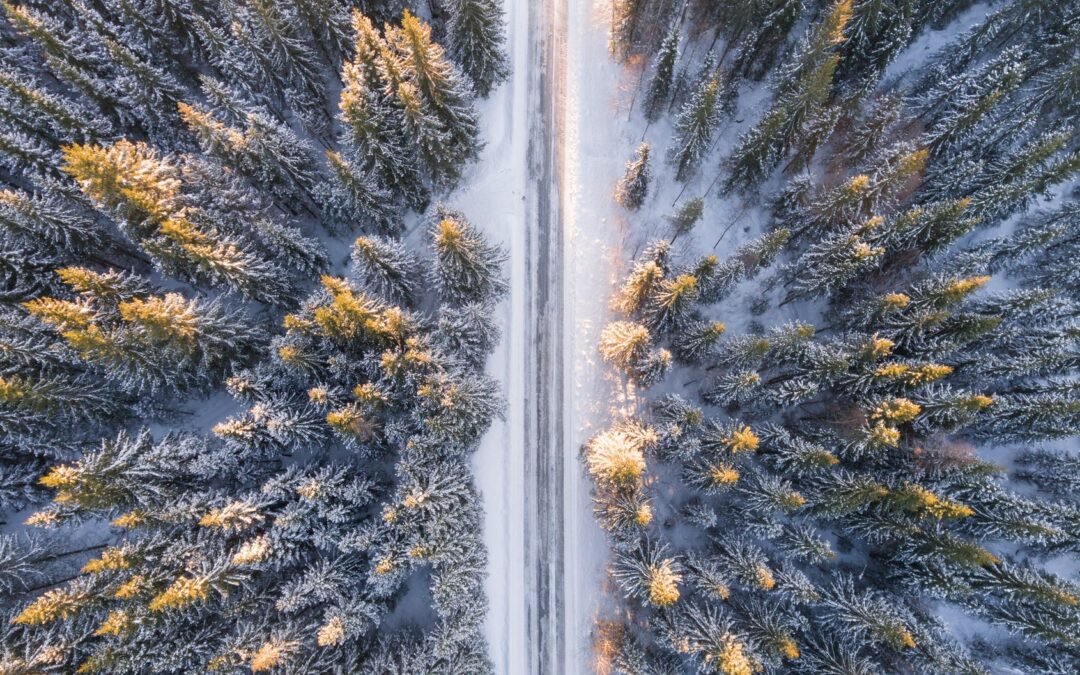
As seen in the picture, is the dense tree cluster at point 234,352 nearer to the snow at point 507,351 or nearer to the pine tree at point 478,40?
the pine tree at point 478,40

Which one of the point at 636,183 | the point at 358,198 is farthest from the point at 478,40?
the point at 636,183

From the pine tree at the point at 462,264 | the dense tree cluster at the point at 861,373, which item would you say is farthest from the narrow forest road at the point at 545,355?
the pine tree at the point at 462,264

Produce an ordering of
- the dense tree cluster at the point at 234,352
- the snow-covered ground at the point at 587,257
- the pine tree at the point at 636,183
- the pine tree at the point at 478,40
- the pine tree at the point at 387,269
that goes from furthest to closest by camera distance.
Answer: the snow-covered ground at the point at 587,257 < the pine tree at the point at 636,183 < the pine tree at the point at 478,40 < the pine tree at the point at 387,269 < the dense tree cluster at the point at 234,352

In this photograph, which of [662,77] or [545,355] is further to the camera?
[545,355]

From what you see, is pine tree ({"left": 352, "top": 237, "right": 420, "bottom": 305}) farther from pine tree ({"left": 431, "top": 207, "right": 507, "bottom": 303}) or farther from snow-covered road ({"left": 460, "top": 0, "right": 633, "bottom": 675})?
snow-covered road ({"left": 460, "top": 0, "right": 633, "bottom": 675})

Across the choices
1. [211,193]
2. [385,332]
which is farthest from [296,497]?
[211,193]

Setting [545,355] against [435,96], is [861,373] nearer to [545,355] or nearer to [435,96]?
[545,355]

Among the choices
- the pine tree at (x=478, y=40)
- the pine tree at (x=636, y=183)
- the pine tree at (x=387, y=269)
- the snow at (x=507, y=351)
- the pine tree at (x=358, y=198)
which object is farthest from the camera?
the pine tree at (x=636, y=183)
